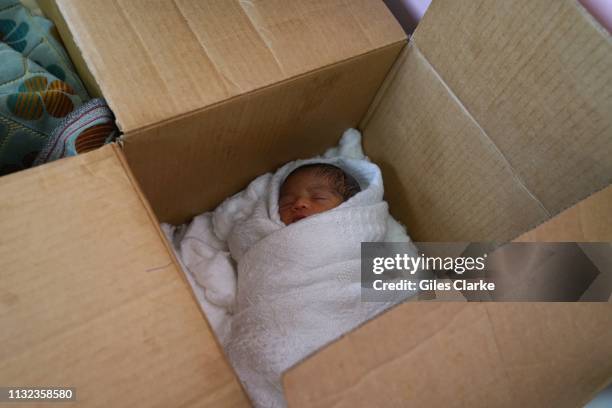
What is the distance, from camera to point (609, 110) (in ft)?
1.94

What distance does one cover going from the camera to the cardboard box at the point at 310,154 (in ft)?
1.42

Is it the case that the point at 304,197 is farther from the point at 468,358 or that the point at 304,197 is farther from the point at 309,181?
the point at 468,358

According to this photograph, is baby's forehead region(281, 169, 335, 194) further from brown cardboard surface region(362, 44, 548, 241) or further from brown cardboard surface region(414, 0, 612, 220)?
brown cardboard surface region(414, 0, 612, 220)

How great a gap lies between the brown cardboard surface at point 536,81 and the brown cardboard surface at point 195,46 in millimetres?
130

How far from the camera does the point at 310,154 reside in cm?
98

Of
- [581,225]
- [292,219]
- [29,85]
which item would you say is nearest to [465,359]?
[581,225]

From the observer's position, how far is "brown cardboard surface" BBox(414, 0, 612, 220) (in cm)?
60

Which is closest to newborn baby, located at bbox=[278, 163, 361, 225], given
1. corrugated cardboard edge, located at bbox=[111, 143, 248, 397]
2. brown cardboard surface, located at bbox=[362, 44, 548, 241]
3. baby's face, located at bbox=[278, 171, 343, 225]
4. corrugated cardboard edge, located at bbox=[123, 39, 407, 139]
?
baby's face, located at bbox=[278, 171, 343, 225]

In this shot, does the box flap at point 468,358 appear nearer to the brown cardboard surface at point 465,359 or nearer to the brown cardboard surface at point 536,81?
the brown cardboard surface at point 465,359

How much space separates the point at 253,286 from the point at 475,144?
1.46 feet

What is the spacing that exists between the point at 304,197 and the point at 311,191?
0.06 feet

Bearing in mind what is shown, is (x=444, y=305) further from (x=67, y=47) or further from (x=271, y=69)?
(x=67, y=47)

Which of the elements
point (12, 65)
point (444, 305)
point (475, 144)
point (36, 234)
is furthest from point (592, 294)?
point (12, 65)

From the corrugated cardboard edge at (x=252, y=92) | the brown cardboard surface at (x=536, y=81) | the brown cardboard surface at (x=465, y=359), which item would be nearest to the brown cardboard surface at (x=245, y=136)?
the corrugated cardboard edge at (x=252, y=92)
